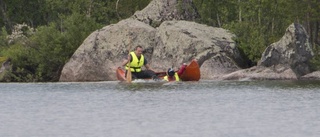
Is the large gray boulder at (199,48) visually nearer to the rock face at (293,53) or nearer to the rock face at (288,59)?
the rock face at (288,59)

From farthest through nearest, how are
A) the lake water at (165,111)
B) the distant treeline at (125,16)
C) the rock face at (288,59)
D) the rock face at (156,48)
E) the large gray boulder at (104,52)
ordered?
the large gray boulder at (104,52), the distant treeline at (125,16), the rock face at (156,48), the rock face at (288,59), the lake water at (165,111)

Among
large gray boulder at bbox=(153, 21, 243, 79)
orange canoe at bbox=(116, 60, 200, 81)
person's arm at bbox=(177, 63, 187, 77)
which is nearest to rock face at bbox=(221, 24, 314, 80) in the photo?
large gray boulder at bbox=(153, 21, 243, 79)

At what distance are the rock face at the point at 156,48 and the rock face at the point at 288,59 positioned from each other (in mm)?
2336

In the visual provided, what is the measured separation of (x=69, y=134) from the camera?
22094 mm

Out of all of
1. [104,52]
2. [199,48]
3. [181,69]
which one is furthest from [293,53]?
[104,52]

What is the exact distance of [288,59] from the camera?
46.3 meters

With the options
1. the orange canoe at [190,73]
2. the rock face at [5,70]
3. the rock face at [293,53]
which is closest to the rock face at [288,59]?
the rock face at [293,53]

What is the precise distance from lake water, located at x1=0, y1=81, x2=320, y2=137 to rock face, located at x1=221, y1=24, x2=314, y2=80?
603cm

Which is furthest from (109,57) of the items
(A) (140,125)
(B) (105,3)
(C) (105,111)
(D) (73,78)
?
(A) (140,125)

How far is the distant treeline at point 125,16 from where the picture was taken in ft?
164

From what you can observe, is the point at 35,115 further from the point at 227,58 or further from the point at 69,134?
the point at 227,58

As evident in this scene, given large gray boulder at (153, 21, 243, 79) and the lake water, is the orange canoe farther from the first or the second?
the lake water

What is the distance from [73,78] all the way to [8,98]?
16.6 metres

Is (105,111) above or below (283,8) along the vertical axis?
below
